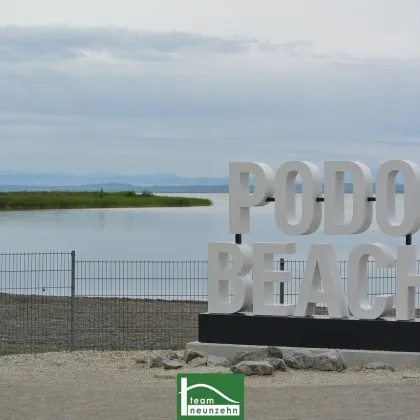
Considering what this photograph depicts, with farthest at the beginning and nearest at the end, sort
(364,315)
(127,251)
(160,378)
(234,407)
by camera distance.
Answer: (127,251) < (364,315) < (160,378) < (234,407)

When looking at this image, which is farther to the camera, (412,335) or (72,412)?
(412,335)

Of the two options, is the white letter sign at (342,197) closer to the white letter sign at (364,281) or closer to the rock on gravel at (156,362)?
the white letter sign at (364,281)

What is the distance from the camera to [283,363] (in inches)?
747

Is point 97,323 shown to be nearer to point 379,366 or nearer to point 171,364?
point 171,364

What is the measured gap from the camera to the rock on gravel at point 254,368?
18391 mm

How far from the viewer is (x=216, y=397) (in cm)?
1125

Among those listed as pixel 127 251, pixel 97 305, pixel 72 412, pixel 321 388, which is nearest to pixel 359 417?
pixel 321 388

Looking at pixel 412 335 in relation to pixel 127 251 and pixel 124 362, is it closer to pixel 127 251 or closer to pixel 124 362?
pixel 124 362

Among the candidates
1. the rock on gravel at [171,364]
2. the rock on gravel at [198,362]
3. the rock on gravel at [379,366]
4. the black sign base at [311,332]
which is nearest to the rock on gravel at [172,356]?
the rock on gravel at [171,364]

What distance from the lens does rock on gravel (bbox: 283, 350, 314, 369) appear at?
19156 mm

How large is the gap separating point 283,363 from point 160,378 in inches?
80.7

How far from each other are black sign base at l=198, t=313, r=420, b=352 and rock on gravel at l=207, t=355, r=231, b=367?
3.28 feet

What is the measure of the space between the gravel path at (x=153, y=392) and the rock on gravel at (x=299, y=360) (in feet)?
0.84

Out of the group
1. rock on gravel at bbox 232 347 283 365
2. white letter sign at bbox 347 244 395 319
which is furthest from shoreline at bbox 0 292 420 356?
white letter sign at bbox 347 244 395 319
